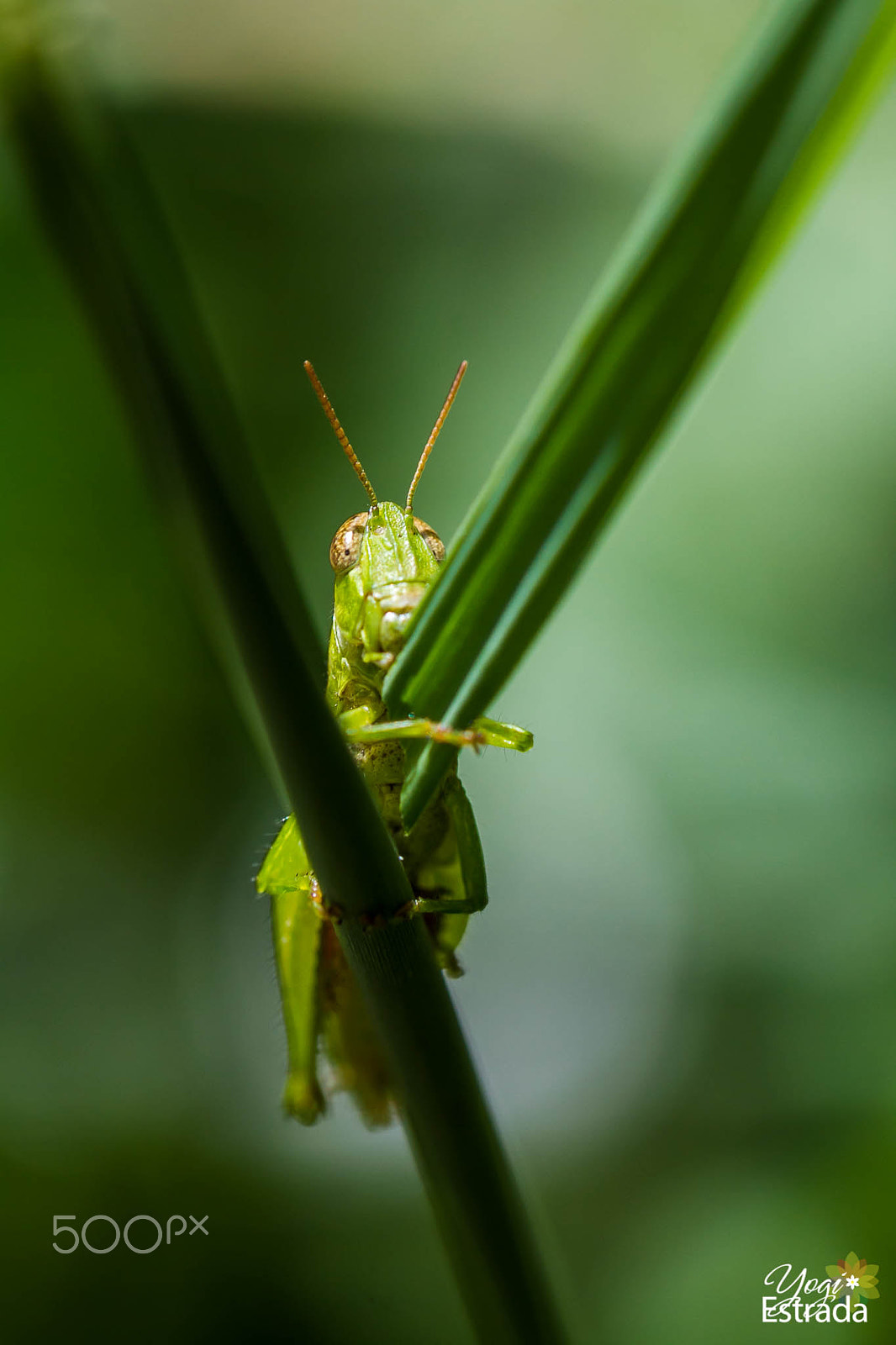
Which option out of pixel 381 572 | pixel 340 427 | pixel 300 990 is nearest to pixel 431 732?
pixel 381 572

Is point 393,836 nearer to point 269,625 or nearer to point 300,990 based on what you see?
point 300,990

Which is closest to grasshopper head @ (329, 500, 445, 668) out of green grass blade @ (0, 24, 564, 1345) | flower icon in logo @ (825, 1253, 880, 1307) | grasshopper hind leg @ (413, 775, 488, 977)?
grasshopper hind leg @ (413, 775, 488, 977)

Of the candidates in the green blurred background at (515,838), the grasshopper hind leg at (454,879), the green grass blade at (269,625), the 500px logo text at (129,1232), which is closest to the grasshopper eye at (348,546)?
the grasshopper hind leg at (454,879)

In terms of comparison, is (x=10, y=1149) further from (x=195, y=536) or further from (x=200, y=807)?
(x=195, y=536)

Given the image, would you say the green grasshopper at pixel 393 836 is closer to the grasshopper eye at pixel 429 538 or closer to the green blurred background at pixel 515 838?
the grasshopper eye at pixel 429 538

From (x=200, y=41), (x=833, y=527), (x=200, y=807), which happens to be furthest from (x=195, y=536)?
(x=200, y=41)

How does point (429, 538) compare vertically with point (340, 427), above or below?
below
